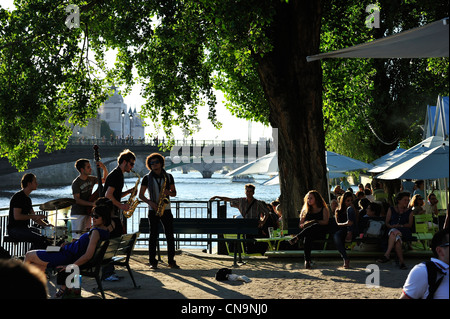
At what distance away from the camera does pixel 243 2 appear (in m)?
11.2

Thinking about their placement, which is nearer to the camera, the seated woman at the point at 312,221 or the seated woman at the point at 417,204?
the seated woman at the point at 312,221

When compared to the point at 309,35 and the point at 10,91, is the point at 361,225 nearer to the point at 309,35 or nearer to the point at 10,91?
the point at 309,35

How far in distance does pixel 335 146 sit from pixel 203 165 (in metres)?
77.0

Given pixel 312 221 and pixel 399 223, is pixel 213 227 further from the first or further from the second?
pixel 399 223

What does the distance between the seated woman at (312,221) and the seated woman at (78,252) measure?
4.13 metres

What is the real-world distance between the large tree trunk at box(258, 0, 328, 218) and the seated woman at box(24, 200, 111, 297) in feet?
19.9

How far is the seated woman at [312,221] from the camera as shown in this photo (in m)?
10.5

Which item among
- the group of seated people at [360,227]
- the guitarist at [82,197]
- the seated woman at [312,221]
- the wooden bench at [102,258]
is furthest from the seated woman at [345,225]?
the guitarist at [82,197]

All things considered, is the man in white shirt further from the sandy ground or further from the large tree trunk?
the large tree trunk

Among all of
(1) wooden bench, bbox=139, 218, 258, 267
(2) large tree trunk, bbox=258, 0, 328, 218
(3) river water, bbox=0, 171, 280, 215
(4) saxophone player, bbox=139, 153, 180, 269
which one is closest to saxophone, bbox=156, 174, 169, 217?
(4) saxophone player, bbox=139, 153, 180, 269

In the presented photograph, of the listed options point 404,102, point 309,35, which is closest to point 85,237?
point 309,35

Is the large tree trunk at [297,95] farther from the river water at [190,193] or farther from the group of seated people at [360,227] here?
the river water at [190,193]

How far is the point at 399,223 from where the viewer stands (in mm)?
10844

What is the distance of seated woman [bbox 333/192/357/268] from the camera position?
1046cm
